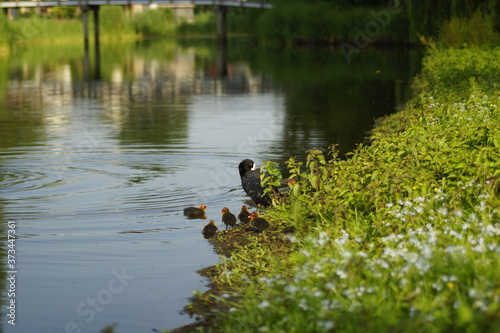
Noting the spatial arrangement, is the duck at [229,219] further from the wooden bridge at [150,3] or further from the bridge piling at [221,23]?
the bridge piling at [221,23]

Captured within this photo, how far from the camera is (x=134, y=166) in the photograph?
1323cm

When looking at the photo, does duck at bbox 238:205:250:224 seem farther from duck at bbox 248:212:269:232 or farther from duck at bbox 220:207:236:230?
duck at bbox 248:212:269:232

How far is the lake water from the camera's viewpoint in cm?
730

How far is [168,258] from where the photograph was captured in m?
8.29

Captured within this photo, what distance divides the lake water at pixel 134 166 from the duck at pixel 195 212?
3.8 inches

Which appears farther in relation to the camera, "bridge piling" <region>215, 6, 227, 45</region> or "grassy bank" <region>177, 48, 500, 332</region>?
"bridge piling" <region>215, 6, 227, 45</region>

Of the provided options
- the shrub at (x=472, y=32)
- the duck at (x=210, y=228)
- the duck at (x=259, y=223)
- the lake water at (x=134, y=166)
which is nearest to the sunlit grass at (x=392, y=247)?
the duck at (x=259, y=223)

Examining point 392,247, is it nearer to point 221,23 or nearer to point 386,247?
point 386,247

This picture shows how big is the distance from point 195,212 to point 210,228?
0.81 meters

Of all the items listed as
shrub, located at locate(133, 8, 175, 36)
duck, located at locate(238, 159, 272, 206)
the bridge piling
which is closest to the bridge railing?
the bridge piling

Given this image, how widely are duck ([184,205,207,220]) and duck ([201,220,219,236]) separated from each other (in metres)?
0.74

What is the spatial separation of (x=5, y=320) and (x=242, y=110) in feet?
49.8

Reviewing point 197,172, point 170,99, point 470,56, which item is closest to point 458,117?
point 197,172

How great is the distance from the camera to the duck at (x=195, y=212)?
989 centimetres
